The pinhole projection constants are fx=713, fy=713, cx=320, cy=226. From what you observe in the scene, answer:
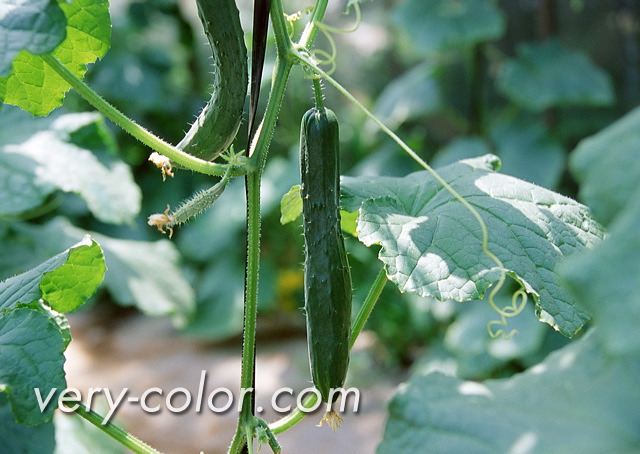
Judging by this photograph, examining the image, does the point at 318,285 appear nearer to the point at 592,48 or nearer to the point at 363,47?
the point at 592,48

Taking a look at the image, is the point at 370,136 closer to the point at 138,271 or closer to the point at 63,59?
the point at 138,271

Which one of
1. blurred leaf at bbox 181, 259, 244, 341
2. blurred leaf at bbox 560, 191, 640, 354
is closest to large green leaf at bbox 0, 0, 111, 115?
blurred leaf at bbox 560, 191, 640, 354

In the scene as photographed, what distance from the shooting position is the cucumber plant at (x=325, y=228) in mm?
878

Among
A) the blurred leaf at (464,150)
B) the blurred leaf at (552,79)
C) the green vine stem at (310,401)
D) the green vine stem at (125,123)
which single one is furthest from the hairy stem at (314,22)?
the blurred leaf at (552,79)

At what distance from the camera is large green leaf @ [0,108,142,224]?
159 cm

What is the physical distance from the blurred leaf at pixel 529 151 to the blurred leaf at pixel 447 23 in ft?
1.35

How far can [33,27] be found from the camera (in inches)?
30.1

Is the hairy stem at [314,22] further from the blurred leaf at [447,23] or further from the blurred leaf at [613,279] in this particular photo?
the blurred leaf at [447,23]

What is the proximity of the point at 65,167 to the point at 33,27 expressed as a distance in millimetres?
996

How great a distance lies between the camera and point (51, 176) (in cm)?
164

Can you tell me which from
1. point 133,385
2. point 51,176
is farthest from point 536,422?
point 133,385

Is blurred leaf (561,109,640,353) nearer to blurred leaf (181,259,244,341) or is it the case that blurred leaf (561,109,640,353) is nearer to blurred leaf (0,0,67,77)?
blurred leaf (0,0,67,77)

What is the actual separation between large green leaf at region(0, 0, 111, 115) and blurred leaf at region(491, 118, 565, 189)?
223 centimetres

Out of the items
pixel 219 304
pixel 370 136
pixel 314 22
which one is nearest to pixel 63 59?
pixel 314 22
